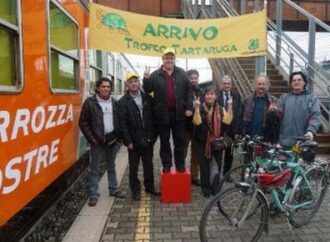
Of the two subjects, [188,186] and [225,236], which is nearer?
[225,236]

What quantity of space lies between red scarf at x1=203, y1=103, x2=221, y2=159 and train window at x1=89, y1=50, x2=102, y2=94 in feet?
7.61

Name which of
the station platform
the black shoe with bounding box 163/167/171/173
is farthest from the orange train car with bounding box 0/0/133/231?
the black shoe with bounding box 163/167/171/173

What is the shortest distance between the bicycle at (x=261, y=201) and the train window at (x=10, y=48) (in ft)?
6.29

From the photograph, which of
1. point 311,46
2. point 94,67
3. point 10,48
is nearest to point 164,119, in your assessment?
point 10,48

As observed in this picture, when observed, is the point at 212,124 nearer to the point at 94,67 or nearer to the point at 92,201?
the point at 92,201

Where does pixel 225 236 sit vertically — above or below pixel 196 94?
below

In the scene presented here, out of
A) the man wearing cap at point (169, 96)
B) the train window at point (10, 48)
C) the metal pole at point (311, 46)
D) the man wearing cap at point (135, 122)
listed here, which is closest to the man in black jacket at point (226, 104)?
the man wearing cap at point (169, 96)

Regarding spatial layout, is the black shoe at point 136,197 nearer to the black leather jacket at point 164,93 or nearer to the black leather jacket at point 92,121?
the black leather jacket at point 92,121

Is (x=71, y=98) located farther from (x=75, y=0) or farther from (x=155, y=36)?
(x=155, y=36)

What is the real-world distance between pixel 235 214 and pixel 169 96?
2.08 metres

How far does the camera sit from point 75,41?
20.8 feet

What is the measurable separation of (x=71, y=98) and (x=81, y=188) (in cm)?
194

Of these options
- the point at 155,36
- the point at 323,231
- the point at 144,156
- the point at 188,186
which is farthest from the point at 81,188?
the point at 323,231

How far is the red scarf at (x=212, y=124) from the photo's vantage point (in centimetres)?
612
